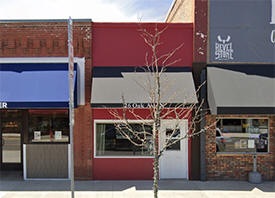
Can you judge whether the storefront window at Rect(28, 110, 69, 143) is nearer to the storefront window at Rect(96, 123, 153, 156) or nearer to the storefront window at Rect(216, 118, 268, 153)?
the storefront window at Rect(96, 123, 153, 156)

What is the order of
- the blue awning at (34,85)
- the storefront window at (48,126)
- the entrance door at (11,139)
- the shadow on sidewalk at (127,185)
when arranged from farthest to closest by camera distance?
the entrance door at (11,139) < the storefront window at (48,126) < the shadow on sidewalk at (127,185) < the blue awning at (34,85)

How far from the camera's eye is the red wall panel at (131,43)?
839 cm

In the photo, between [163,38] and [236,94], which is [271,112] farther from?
[163,38]

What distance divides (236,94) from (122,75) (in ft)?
12.2

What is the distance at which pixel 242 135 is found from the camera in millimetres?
8547

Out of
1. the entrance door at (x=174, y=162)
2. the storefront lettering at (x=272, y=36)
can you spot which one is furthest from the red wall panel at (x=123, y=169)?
the storefront lettering at (x=272, y=36)

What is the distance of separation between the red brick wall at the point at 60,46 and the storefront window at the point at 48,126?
565 millimetres

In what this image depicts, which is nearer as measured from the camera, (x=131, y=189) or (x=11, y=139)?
(x=131, y=189)

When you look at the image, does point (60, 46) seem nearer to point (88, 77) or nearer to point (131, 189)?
point (88, 77)

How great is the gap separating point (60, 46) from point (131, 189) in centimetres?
530

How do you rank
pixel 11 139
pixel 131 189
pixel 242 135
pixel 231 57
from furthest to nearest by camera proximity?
pixel 11 139 < pixel 242 135 < pixel 231 57 < pixel 131 189

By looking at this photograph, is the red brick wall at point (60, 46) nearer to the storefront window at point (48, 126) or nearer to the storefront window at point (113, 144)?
the storefront window at point (113, 144)

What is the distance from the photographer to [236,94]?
25.0 ft

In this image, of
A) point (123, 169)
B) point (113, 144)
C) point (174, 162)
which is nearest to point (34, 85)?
point (113, 144)
